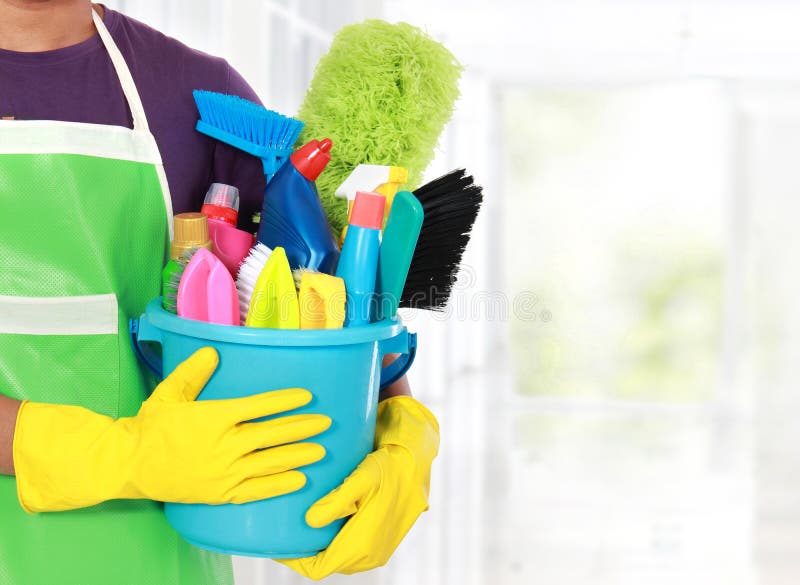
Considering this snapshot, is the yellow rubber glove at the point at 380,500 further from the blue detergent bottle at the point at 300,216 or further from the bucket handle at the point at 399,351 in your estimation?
the blue detergent bottle at the point at 300,216

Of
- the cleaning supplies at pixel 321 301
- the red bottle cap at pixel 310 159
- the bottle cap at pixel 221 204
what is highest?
the red bottle cap at pixel 310 159

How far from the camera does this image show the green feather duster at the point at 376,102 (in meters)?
0.66

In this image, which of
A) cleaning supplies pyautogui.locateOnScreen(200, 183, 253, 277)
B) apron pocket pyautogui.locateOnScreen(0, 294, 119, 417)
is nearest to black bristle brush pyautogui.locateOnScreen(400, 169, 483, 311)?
cleaning supplies pyautogui.locateOnScreen(200, 183, 253, 277)

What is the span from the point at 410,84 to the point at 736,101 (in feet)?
15.4

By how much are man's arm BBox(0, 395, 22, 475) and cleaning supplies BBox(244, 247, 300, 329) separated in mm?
198

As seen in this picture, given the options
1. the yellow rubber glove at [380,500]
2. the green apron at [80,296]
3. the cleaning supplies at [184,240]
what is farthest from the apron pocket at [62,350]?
the yellow rubber glove at [380,500]

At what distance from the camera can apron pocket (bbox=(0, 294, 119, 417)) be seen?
617 millimetres

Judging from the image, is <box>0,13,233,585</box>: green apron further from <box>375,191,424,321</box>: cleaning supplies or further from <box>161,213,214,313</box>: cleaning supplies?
<box>375,191,424,321</box>: cleaning supplies

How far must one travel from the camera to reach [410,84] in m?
0.66

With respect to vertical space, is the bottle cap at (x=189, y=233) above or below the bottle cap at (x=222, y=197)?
below

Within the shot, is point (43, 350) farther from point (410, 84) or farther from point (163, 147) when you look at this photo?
point (410, 84)

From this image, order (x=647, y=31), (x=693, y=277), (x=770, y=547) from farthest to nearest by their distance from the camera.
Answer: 1. (x=693, y=277)
2. (x=647, y=31)
3. (x=770, y=547)

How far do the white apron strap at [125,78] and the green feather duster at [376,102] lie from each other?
5.5 inches

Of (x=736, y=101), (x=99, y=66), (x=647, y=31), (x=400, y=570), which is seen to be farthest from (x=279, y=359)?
(x=736, y=101)
